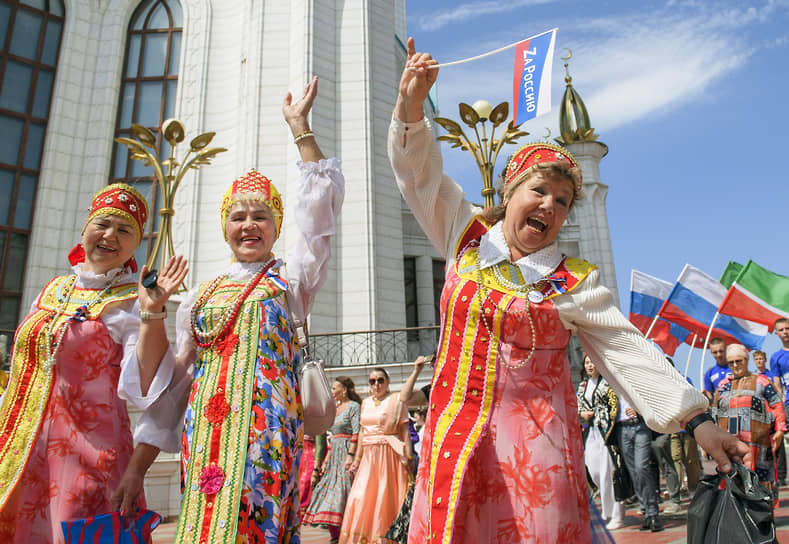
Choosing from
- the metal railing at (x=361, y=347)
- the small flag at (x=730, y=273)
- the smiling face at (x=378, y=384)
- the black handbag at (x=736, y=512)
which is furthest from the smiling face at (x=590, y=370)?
the metal railing at (x=361, y=347)

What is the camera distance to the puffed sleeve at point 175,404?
257cm

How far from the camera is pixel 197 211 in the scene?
52.6 feet

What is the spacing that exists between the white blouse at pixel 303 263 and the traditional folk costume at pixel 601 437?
4865mm

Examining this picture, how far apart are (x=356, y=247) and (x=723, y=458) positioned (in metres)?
13.4

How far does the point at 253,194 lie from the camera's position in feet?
9.27

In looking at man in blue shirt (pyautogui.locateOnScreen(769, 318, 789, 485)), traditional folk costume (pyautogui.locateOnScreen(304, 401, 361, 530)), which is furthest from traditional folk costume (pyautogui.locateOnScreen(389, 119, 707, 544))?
man in blue shirt (pyautogui.locateOnScreen(769, 318, 789, 485))

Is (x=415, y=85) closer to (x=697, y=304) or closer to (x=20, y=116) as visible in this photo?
(x=697, y=304)

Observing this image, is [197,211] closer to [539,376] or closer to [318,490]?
[318,490]

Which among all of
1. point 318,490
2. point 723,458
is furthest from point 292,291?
point 318,490

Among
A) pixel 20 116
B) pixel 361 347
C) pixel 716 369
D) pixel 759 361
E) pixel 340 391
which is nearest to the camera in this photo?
pixel 340 391

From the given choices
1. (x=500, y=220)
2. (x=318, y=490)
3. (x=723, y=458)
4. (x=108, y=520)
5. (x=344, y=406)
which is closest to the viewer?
(x=723, y=458)

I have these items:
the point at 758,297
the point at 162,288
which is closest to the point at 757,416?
the point at 758,297

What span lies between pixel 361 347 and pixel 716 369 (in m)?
8.01

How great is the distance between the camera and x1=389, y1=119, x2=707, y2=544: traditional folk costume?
1918 mm
